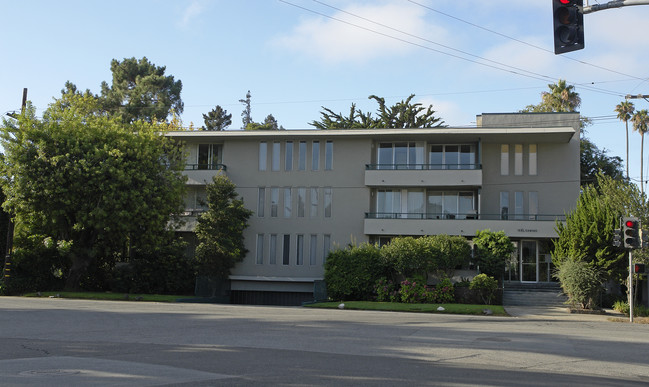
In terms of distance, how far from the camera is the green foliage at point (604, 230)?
1189 inches

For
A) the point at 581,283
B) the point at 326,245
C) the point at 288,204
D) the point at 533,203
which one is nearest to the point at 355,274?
the point at 326,245

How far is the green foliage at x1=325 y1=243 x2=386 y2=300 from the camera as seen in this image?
34656 mm

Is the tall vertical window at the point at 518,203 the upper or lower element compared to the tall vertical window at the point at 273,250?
upper

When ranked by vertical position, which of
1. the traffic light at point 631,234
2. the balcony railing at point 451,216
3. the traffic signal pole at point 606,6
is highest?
the traffic signal pole at point 606,6

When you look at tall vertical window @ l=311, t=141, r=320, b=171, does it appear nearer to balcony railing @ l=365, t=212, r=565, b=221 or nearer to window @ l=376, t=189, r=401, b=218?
window @ l=376, t=189, r=401, b=218

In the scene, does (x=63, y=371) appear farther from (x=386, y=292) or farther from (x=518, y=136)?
(x=518, y=136)

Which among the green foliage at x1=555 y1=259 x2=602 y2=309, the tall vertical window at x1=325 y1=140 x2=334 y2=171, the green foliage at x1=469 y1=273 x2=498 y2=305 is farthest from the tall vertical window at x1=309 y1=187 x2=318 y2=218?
the green foliage at x1=555 y1=259 x2=602 y2=309

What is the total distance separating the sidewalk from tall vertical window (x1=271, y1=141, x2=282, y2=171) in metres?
18.0

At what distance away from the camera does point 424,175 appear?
3953cm

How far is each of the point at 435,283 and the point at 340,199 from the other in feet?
27.4

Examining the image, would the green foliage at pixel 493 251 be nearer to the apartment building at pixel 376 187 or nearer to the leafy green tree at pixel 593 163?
the apartment building at pixel 376 187

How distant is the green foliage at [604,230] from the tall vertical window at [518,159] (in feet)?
28.5

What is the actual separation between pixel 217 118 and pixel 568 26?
8209 cm

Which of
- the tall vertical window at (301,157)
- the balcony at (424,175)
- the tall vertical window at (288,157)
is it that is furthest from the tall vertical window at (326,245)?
the tall vertical window at (288,157)
